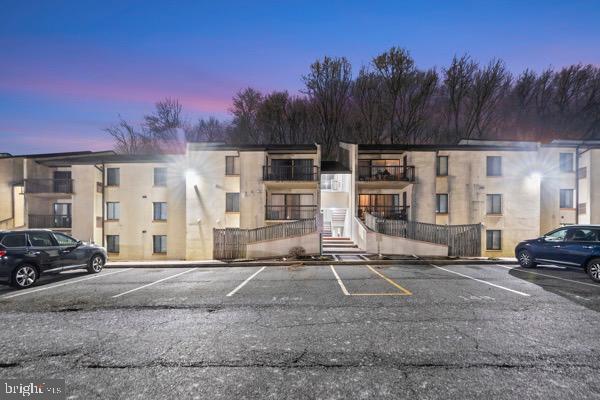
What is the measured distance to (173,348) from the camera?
3.99 meters

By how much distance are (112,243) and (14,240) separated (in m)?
15.0

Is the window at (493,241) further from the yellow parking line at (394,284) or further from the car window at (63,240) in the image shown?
the car window at (63,240)

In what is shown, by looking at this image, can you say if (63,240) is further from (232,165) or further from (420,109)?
(420,109)

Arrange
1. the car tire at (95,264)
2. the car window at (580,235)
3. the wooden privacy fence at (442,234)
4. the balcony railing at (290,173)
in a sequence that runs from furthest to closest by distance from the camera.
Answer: the balcony railing at (290,173) < the wooden privacy fence at (442,234) < the car tire at (95,264) < the car window at (580,235)

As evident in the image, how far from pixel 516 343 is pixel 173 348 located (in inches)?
220

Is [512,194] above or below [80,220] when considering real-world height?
above

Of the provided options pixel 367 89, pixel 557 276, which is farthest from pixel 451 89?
pixel 557 276

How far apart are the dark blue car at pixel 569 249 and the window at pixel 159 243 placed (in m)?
23.7

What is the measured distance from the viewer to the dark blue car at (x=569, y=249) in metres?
8.52

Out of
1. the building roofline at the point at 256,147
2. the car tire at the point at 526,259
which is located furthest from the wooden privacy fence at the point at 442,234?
the building roofline at the point at 256,147

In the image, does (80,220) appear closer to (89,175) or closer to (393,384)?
(89,175)

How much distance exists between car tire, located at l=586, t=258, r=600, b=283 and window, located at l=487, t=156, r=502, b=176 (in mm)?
13562

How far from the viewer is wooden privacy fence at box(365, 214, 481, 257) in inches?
558

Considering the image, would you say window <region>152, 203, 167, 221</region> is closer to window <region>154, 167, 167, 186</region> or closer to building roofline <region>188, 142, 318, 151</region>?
window <region>154, 167, 167, 186</region>
